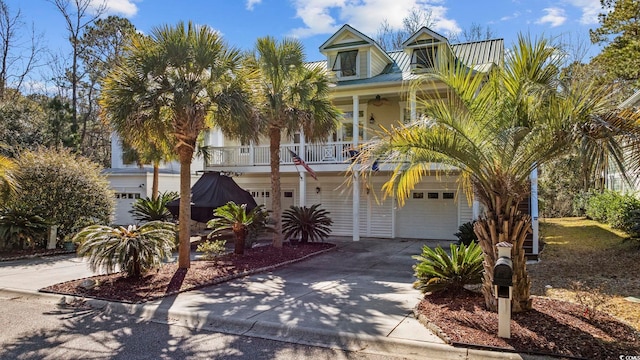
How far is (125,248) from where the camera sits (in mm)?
8188

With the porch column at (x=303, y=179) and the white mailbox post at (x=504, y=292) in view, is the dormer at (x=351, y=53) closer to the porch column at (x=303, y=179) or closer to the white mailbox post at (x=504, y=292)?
the porch column at (x=303, y=179)

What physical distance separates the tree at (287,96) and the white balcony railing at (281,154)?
380cm

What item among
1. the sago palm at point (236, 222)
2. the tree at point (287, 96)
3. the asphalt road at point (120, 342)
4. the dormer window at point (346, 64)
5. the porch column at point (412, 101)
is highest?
the dormer window at point (346, 64)

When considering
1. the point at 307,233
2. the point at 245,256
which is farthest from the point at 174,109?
the point at 307,233

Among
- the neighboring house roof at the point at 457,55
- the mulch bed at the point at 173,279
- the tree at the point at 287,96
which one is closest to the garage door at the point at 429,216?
the neighboring house roof at the point at 457,55

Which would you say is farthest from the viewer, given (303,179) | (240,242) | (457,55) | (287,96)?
(457,55)

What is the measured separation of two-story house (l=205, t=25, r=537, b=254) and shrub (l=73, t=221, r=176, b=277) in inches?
340

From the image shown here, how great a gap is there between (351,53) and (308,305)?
12955 mm

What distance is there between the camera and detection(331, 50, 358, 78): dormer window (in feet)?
57.2

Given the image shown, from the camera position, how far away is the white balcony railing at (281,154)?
1661cm

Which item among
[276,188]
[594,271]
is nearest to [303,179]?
[276,188]

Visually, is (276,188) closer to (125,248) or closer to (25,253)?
(125,248)

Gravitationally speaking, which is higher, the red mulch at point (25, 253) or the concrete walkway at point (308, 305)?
the red mulch at point (25, 253)

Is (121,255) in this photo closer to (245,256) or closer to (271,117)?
(245,256)
